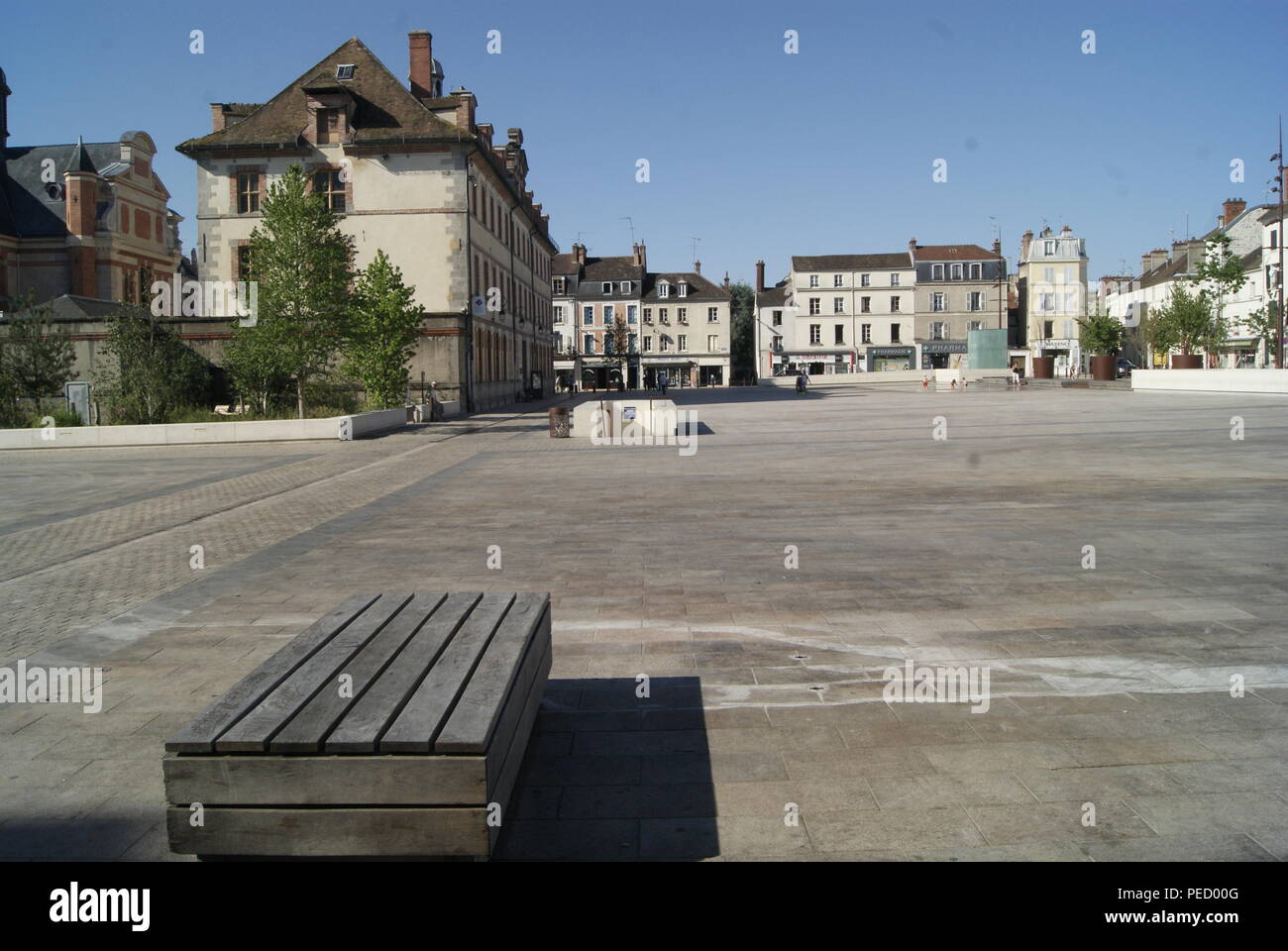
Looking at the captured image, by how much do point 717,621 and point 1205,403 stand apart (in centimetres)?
3556

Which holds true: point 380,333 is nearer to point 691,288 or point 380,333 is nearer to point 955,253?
point 691,288

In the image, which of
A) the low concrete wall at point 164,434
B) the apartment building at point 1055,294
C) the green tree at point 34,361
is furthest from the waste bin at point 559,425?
the apartment building at point 1055,294

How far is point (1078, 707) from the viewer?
5277 millimetres

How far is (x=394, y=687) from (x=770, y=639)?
3.36 m

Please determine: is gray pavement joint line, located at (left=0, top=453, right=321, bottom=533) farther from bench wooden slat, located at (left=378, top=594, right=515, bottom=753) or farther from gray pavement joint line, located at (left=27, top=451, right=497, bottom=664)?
bench wooden slat, located at (left=378, top=594, right=515, bottom=753)

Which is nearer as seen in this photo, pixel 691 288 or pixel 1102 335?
pixel 1102 335

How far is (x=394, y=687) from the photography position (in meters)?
3.88

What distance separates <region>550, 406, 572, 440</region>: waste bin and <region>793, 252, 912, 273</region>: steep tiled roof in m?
69.7

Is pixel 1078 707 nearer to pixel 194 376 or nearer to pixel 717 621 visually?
pixel 717 621

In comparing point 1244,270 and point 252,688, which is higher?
point 1244,270

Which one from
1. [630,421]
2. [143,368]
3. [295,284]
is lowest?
[630,421]

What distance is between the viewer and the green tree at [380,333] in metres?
31.7

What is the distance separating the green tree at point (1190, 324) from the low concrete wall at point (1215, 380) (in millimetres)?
7869

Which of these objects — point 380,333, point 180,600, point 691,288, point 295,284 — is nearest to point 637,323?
point 691,288
